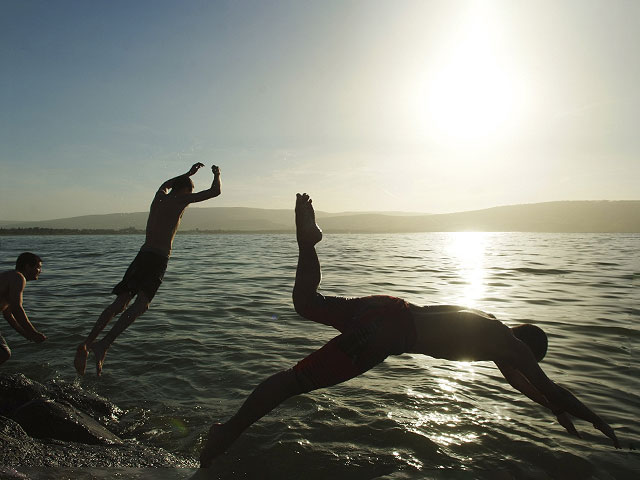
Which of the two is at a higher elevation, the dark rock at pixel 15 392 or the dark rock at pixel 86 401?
the dark rock at pixel 15 392

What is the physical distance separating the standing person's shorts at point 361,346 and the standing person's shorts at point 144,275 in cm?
307

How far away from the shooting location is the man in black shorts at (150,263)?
5.41 metres

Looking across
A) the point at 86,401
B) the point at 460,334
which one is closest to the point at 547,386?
the point at 460,334

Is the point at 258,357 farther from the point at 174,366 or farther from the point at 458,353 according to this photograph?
the point at 458,353

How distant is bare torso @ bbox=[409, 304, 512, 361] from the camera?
3336mm

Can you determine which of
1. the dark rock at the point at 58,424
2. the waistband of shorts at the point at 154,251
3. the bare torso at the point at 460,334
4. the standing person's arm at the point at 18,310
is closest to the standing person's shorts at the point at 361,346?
the bare torso at the point at 460,334

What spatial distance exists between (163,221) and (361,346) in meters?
3.74

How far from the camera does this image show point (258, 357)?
7605 mm

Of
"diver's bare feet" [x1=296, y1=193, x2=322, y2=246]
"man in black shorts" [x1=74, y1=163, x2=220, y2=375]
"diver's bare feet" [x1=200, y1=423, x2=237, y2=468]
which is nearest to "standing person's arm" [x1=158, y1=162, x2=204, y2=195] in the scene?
"man in black shorts" [x1=74, y1=163, x2=220, y2=375]

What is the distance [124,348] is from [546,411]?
7428 mm

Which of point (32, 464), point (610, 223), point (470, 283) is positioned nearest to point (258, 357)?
point (32, 464)

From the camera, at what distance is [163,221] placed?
581 cm

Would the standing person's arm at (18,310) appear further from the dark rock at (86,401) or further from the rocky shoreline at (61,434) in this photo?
the dark rock at (86,401)

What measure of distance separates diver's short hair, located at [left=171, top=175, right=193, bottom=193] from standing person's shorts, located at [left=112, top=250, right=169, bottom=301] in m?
0.99
